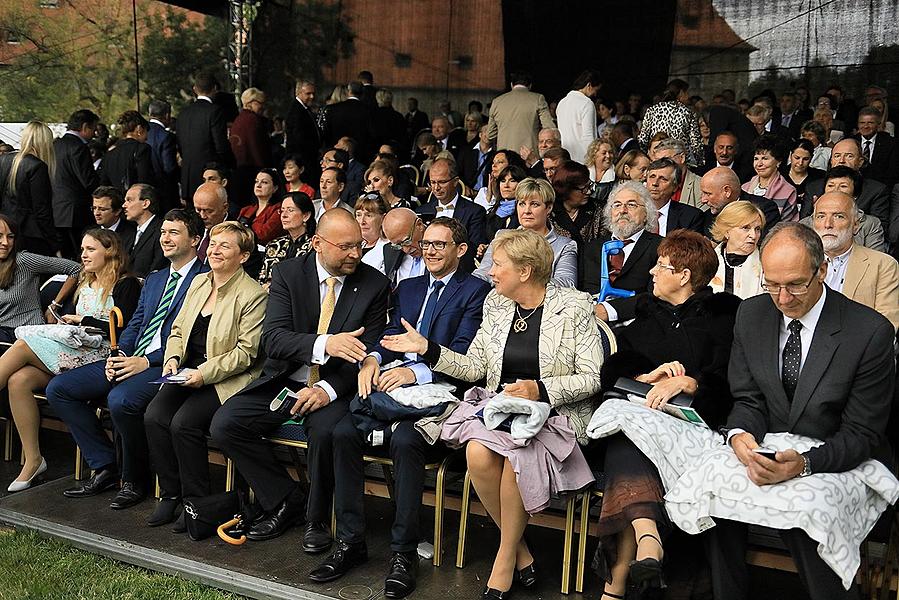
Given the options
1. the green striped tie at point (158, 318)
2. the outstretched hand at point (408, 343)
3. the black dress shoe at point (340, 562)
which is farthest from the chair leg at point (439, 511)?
the green striped tie at point (158, 318)

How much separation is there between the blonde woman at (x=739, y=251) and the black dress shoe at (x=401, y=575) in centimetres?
208

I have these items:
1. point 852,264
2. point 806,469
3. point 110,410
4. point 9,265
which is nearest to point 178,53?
point 9,265

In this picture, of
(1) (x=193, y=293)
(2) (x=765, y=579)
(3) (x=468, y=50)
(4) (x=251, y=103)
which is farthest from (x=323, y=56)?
(2) (x=765, y=579)

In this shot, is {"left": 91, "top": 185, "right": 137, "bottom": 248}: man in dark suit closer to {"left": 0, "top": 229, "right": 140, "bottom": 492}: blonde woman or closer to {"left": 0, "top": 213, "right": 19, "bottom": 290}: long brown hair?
{"left": 0, "top": 213, "right": 19, "bottom": 290}: long brown hair

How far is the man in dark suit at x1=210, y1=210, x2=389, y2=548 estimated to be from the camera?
14.7 feet

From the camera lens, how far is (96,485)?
17.2ft

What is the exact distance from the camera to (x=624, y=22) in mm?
12875

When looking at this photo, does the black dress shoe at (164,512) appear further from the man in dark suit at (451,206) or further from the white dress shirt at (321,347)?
the man in dark suit at (451,206)

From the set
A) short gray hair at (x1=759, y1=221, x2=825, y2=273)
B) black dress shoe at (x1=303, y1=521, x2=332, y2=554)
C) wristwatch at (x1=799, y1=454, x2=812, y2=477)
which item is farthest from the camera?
black dress shoe at (x1=303, y1=521, x2=332, y2=554)

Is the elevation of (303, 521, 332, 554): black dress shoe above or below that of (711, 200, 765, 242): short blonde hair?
below

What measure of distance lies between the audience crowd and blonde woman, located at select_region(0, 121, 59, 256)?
1.57m

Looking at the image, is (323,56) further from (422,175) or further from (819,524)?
(819,524)

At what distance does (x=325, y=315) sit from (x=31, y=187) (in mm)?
4487

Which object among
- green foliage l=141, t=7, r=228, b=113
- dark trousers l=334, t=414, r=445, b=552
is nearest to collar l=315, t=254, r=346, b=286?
dark trousers l=334, t=414, r=445, b=552
